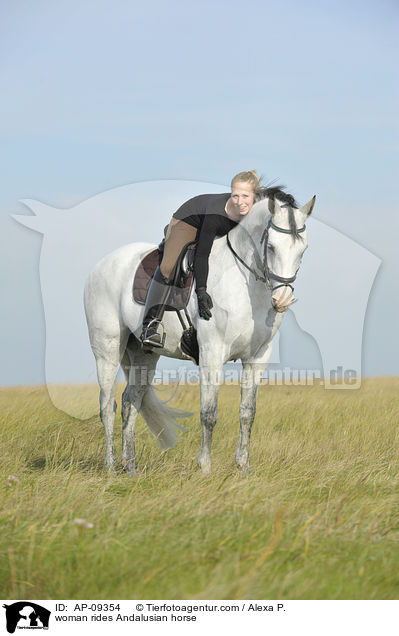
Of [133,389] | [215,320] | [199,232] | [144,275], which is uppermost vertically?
[199,232]

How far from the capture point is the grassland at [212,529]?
353cm

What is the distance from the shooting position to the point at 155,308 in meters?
6.75

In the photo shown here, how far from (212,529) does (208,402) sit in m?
2.13

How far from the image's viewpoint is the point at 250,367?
6.50 m

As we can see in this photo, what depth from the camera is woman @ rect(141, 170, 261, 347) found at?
19.7ft

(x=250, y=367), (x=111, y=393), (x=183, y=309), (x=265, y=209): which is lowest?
(x=111, y=393)

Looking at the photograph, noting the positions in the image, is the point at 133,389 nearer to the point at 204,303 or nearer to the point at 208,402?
the point at 208,402

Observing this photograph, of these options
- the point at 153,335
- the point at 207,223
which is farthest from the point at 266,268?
the point at 153,335

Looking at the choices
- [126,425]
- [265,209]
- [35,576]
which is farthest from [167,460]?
[35,576]

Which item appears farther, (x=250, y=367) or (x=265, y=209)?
(x=250, y=367)

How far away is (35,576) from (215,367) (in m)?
2.95
